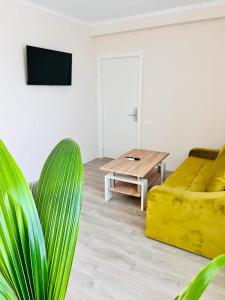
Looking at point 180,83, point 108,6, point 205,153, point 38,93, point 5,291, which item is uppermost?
point 108,6

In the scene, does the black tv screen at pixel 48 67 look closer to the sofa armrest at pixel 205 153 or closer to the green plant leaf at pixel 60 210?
the sofa armrest at pixel 205 153

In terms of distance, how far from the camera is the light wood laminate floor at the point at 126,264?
5.88ft

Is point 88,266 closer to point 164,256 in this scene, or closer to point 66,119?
point 164,256

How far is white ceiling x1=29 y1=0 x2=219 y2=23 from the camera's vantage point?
3.29 meters

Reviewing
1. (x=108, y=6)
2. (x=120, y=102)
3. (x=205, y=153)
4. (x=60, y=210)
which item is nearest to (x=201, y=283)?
(x=60, y=210)

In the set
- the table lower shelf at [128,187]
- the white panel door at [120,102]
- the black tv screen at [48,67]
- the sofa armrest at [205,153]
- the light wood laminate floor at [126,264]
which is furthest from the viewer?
the white panel door at [120,102]

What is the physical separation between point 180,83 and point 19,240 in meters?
3.95

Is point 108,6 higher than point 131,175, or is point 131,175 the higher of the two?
point 108,6

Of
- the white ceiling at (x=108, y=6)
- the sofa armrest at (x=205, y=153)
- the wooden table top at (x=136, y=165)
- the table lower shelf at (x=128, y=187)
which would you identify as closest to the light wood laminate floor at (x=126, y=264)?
the table lower shelf at (x=128, y=187)

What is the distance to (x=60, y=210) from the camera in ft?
1.77

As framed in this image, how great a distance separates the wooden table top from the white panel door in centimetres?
114

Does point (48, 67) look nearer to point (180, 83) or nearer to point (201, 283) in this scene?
point (180, 83)

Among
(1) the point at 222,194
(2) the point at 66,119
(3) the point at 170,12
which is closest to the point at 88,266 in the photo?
(1) the point at 222,194

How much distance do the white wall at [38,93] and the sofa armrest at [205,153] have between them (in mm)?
2140
